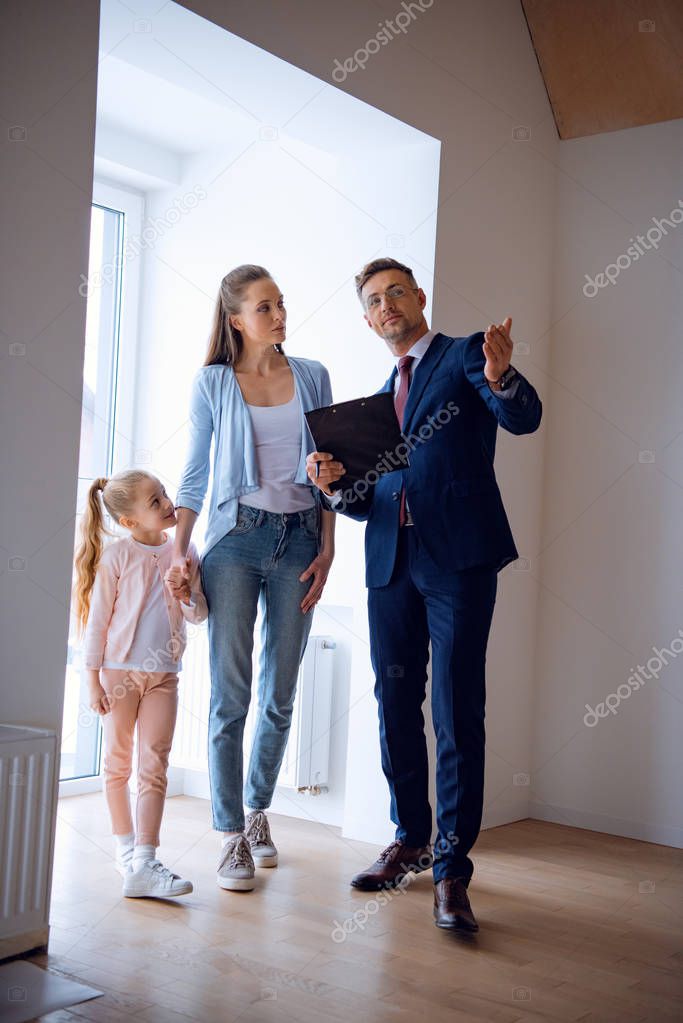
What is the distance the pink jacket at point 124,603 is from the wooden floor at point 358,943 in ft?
1.89

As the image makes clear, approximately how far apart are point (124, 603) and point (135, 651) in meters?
0.12

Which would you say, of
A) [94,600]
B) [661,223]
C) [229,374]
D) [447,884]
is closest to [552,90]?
[661,223]

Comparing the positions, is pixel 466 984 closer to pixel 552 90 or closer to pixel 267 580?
pixel 267 580

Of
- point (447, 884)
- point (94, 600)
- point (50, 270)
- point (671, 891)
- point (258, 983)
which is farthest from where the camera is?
point (671, 891)

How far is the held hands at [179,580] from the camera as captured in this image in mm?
2566

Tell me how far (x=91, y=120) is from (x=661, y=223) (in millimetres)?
1997

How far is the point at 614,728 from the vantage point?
3479 millimetres

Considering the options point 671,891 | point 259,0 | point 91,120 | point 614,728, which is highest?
point 259,0

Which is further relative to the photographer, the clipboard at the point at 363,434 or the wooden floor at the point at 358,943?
the clipboard at the point at 363,434

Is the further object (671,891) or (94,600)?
(671,891)

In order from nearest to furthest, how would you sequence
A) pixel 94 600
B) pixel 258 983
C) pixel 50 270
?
pixel 258 983, pixel 50 270, pixel 94 600
